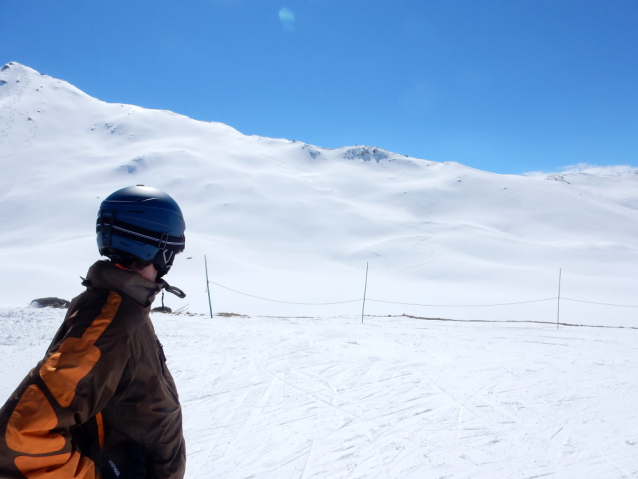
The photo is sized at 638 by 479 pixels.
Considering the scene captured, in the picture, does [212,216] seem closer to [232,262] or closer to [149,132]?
[232,262]

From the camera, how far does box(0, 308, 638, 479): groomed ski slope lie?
12.5 ft

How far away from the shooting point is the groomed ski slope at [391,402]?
12.5 feet

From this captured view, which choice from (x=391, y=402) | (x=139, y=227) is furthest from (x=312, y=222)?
(x=139, y=227)

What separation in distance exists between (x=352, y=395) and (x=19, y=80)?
192125 millimetres

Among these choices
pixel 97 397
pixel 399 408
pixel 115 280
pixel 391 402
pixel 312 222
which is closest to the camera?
pixel 97 397

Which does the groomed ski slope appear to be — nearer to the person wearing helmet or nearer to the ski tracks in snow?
the ski tracks in snow

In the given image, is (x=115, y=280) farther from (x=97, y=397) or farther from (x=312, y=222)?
(x=312, y=222)

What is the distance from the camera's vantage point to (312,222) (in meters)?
55.5

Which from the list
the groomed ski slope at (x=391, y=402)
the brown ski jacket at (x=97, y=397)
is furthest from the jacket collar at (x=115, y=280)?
the groomed ski slope at (x=391, y=402)

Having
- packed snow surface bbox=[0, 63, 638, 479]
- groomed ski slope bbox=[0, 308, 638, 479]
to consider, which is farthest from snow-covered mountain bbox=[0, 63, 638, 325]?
groomed ski slope bbox=[0, 308, 638, 479]

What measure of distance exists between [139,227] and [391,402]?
4.46 metres

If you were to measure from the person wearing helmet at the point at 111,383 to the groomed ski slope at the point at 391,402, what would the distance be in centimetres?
224

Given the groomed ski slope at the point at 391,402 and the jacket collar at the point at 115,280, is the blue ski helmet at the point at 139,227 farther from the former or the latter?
→ the groomed ski slope at the point at 391,402

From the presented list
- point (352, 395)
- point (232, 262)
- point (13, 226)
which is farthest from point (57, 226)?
point (352, 395)
